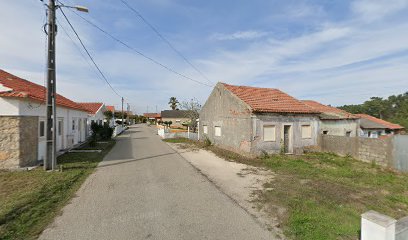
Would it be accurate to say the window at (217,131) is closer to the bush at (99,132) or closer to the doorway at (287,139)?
the doorway at (287,139)

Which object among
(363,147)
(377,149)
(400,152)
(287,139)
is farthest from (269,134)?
(400,152)

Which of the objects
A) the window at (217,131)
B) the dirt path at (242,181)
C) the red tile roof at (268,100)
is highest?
the red tile roof at (268,100)

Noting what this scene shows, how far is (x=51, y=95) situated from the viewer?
9.49m

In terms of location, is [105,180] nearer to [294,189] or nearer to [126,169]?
[126,169]

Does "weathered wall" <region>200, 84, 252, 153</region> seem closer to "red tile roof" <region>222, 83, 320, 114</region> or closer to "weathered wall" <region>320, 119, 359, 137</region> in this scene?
"red tile roof" <region>222, 83, 320, 114</region>

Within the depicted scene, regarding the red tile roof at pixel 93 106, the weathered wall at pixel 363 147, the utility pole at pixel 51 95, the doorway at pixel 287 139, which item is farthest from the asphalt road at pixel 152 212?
the red tile roof at pixel 93 106

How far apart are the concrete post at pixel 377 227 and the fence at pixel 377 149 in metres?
9.14

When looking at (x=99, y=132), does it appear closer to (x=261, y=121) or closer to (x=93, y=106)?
(x=93, y=106)

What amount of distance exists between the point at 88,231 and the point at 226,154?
10901 millimetres

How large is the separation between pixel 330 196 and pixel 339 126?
13.9 meters

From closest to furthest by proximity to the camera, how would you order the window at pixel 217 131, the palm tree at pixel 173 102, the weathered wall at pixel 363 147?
the weathered wall at pixel 363 147 < the window at pixel 217 131 < the palm tree at pixel 173 102

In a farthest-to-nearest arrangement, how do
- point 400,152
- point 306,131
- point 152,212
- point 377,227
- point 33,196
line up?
point 306,131 < point 400,152 < point 33,196 < point 152,212 < point 377,227

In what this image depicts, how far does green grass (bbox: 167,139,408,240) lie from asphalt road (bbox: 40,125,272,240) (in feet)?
3.26

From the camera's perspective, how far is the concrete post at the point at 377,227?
11.0 ft
